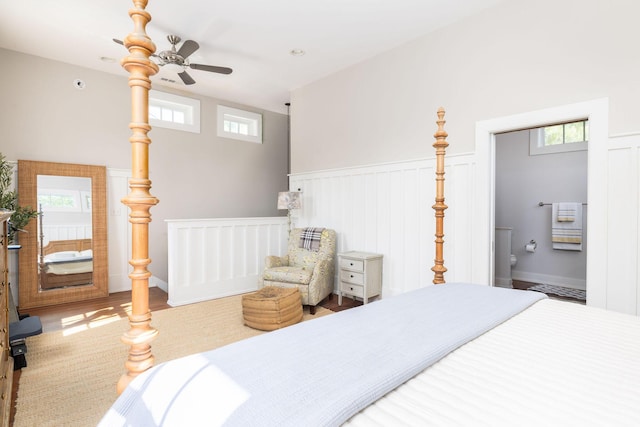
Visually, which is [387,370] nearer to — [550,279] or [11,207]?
[11,207]

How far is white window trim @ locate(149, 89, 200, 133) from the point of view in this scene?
4.77 meters

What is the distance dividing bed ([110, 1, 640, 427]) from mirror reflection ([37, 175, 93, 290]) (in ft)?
12.4

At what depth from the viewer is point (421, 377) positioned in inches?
36.3

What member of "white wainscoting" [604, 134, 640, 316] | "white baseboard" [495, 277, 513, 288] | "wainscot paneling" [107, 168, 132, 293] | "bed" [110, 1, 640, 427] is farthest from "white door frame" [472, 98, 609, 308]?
"wainscot paneling" [107, 168, 132, 293]

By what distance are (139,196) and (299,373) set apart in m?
0.84

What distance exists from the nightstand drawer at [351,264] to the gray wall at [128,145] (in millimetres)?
2581

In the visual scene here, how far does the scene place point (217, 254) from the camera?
13.8 feet

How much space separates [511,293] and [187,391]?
170 centimetres

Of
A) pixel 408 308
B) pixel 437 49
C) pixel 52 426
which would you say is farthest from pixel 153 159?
pixel 408 308

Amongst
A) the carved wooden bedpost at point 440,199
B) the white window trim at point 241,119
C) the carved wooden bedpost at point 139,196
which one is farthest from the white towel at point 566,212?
the carved wooden bedpost at point 139,196

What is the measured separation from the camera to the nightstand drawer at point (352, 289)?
3.70 m

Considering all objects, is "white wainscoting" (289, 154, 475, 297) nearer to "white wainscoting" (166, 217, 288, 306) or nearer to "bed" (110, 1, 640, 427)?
"white wainscoting" (166, 217, 288, 306)

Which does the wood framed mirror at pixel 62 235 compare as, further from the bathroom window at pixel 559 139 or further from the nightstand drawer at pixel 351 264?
the bathroom window at pixel 559 139

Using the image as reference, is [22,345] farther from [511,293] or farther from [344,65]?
[344,65]
